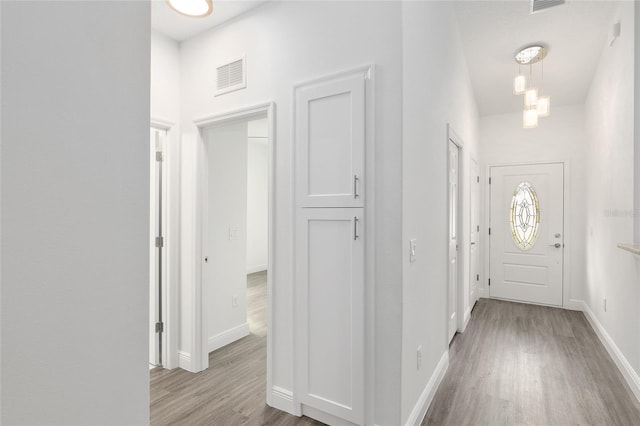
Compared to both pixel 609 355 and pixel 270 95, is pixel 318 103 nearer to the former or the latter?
pixel 270 95

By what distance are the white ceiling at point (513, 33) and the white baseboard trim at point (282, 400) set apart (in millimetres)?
2768

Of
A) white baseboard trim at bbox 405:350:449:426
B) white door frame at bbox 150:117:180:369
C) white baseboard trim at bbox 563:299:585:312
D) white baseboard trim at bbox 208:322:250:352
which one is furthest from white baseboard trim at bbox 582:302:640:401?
white door frame at bbox 150:117:180:369

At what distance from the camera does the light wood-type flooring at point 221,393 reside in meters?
2.23

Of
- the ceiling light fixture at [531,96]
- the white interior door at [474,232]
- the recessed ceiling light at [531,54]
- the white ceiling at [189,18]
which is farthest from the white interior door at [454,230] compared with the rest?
the white ceiling at [189,18]

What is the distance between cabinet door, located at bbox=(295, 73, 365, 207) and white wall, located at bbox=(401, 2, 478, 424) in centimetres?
27

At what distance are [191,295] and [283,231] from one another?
1.17 meters

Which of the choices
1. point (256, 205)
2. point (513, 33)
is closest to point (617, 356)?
point (513, 33)

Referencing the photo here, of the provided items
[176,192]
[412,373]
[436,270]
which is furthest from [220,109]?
[412,373]

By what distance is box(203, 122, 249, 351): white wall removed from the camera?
3291mm

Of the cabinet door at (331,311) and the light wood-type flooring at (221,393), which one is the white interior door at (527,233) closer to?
the light wood-type flooring at (221,393)

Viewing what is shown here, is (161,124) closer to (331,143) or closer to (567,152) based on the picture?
(331,143)

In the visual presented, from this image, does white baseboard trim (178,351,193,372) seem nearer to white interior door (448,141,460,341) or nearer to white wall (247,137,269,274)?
white interior door (448,141,460,341)

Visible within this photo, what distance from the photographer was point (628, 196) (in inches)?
108

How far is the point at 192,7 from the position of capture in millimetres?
1975
